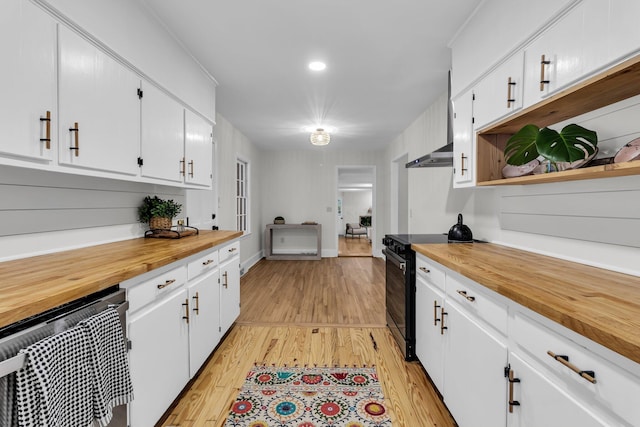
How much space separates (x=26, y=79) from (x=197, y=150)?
160 centimetres

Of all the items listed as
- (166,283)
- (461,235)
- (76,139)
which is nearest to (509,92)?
(461,235)

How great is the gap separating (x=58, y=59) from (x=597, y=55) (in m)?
2.26

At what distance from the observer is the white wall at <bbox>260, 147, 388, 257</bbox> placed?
6867 mm

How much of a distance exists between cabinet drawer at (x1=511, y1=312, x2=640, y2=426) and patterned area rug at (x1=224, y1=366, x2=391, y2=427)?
3.42 feet

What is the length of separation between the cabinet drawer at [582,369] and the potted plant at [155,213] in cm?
240

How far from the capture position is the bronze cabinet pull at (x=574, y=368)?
2.55 feet

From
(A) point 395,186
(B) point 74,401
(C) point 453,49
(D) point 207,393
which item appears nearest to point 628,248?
(C) point 453,49

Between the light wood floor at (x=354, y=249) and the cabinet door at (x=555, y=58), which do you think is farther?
the light wood floor at (x=354, y=249)

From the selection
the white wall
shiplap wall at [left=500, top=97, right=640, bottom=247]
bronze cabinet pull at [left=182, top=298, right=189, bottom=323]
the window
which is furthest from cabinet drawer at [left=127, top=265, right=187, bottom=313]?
the white wall

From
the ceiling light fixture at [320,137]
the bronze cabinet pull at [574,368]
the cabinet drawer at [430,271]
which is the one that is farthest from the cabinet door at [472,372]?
the ceiling light fixture at [320,137]

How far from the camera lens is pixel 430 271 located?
76.5 inches

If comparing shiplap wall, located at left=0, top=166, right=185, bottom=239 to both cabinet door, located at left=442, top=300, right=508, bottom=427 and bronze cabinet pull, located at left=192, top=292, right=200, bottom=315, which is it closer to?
bronze cabinet pull, located at left=192, top=292, right=200, bottom=315

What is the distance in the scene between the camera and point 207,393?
1923 mm

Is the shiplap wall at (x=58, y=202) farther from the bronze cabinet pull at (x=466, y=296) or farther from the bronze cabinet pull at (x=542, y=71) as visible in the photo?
the bronze cabinet pull at (x=542, y=71)
